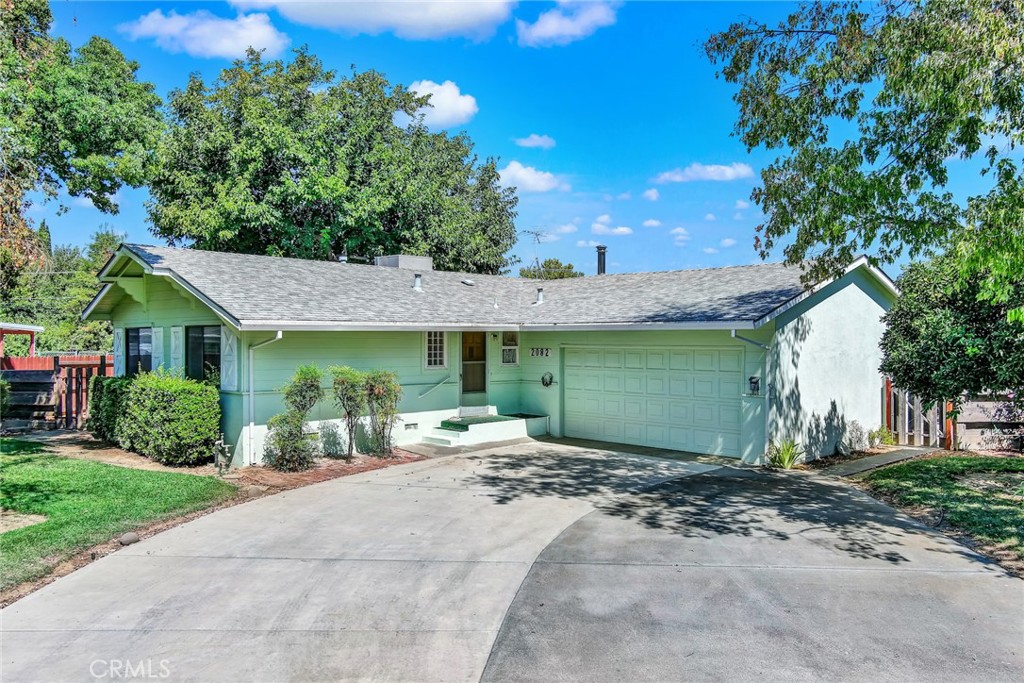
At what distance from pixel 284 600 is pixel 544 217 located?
22242 mm

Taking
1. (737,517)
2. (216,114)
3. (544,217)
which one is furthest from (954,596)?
(216,114)

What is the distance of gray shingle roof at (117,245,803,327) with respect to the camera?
37.7 ft

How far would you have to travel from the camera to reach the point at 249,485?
31.9 feet

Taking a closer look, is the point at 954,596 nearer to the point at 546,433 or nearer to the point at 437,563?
the point at 437,563

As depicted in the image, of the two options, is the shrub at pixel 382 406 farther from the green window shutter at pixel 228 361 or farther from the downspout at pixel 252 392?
the green window shutter at pixel 228 361

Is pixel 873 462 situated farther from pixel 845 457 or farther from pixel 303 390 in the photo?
pixel 303 390

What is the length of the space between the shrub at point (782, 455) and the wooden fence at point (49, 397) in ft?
49.5

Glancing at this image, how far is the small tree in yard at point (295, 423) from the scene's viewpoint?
419 inches

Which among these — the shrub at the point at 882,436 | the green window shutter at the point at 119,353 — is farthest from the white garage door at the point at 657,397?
the green window shutter at the point at 119,353

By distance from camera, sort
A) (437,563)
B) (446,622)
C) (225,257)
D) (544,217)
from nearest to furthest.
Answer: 1. (446,622)
2. (437,563)
3. (225,257)
4. (544,217)

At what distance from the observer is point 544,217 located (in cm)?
2616

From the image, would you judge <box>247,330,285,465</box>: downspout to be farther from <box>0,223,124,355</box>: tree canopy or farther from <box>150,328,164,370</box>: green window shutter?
<box>0,223,124,355</box>: tree canopy

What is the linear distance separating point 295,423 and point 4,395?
374 inches

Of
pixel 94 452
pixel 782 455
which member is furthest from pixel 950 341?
pixel 94 452
